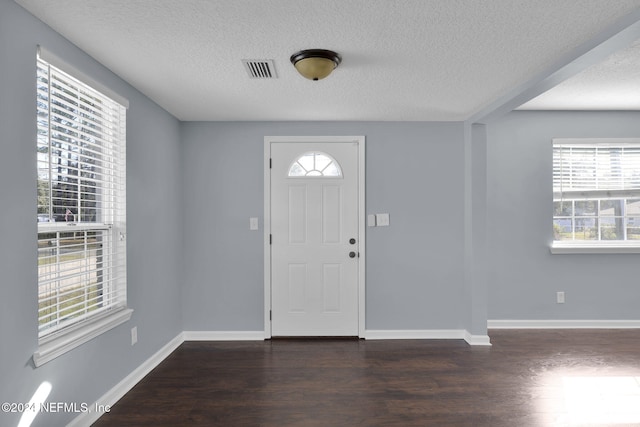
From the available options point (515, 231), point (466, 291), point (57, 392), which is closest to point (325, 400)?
point (57, 392)

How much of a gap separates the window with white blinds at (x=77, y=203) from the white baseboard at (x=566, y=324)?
383cm

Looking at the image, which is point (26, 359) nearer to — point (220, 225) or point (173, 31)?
point (173, 31)

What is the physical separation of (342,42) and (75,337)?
227 centimetres

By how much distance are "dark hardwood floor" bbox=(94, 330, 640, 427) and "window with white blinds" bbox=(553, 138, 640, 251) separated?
107cm

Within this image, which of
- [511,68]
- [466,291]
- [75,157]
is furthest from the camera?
[466,291]

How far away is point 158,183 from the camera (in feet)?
11.6

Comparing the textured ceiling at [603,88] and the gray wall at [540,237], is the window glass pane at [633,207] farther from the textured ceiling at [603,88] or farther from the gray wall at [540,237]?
the textured ceiling at [603,88]

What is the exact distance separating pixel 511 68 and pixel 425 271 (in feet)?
7.18

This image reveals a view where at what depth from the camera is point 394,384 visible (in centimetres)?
303

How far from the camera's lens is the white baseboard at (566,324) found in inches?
171

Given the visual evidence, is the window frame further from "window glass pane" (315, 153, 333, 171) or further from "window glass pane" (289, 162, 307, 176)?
"window glass pane" (315, 153, 333, 171)

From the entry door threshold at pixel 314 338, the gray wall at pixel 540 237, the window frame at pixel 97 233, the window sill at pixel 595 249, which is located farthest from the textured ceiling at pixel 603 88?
the window frame at pixel 97 233

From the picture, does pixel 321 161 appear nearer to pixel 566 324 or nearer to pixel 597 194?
pixel 597 194

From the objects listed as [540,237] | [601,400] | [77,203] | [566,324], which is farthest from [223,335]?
[566,324]
